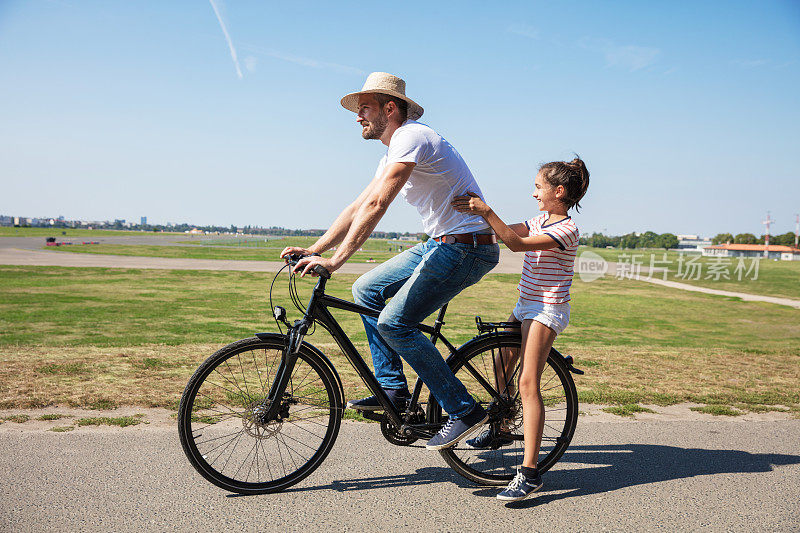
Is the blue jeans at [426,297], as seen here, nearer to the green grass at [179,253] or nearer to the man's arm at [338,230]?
the man's arm at [338,230]

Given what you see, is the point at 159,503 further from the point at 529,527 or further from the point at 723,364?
the point at 723,364

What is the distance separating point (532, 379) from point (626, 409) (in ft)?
7.71

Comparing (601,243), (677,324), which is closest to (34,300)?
(677,324)

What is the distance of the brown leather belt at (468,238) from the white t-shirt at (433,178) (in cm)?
2

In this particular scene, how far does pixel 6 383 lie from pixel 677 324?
42.8 ft

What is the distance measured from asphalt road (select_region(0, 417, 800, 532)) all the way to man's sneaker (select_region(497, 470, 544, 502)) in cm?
7

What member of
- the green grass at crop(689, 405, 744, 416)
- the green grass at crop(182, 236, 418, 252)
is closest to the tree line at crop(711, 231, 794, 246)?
the green grass at crop(182, 236, 418, 252)

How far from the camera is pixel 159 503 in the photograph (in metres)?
3.03

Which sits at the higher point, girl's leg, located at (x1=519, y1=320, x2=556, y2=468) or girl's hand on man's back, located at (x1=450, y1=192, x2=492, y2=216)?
girl's hand on man's back, located at (x1=450, y1=192, x2=492, y2=216)

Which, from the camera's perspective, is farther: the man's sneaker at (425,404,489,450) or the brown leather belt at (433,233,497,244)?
the man's sneaker at (425,404,489,450)

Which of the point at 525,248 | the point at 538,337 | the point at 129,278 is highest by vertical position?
the point at 525,248

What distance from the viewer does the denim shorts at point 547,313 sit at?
131 inches

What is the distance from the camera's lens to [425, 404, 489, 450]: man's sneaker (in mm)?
3352

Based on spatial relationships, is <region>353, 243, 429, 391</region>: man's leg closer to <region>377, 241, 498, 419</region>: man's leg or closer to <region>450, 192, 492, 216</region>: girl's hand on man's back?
<region>377, 241, 498, 419</region>: man's leg
